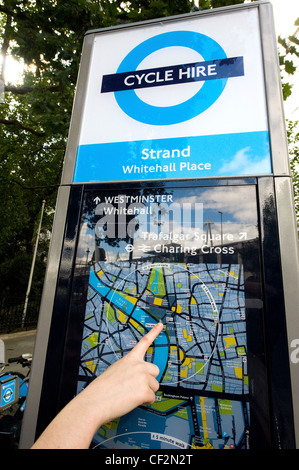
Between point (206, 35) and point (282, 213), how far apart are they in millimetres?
1221

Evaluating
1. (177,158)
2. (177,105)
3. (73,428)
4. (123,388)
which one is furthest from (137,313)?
(177,105)

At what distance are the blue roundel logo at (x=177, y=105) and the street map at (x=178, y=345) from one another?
86cm

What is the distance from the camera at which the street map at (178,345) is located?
1227 mm

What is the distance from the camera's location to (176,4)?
11.0ft

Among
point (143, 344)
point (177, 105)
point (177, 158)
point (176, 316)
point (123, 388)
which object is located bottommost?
point (123, 388)

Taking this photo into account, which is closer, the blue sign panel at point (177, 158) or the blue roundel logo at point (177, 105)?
the blue sign panel at point (177, 158)

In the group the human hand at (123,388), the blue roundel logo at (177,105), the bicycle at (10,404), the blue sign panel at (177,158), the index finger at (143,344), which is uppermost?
the blue roundel logo at (177,105)

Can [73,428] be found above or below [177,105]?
below

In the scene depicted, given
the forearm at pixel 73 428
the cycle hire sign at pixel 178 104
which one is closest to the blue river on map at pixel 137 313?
the forearm at pixel 73 428

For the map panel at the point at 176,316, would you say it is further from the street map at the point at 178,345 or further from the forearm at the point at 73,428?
the forearm at the point at 73,428

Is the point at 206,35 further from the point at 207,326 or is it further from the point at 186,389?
the point at 186,389

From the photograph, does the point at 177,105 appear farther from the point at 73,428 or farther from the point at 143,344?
the point at 73,428

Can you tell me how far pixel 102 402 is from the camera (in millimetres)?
907

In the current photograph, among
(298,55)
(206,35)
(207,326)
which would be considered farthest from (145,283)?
(298,55)
